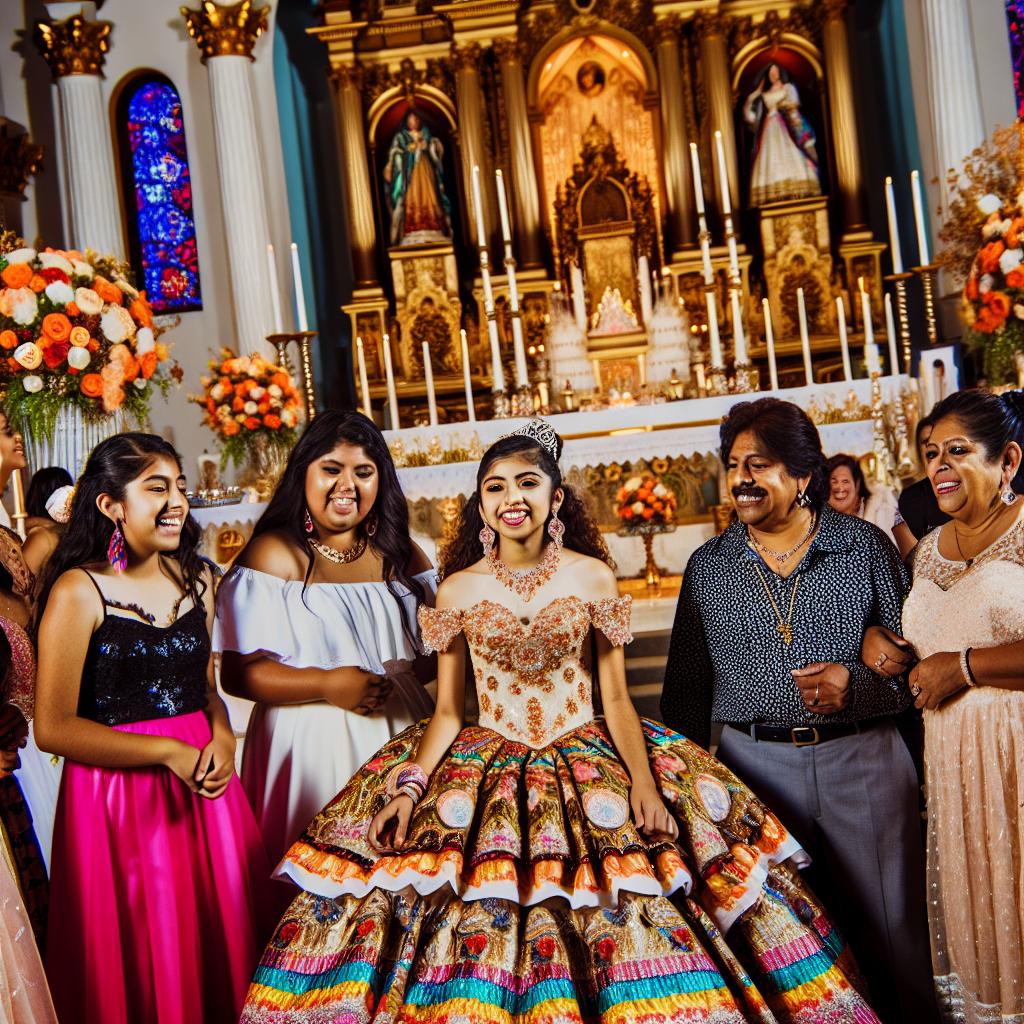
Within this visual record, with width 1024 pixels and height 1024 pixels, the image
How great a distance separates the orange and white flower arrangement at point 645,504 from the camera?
750 cm

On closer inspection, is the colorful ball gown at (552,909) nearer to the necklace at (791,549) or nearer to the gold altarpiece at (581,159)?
the necklace at (791,549)

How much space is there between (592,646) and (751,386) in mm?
4463

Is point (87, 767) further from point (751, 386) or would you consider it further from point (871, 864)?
point (751, 386)

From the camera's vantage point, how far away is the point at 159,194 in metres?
12.0

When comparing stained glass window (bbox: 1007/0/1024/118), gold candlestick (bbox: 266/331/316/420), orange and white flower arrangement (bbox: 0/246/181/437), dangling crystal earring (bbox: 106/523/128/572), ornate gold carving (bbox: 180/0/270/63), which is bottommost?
dangling crystal earring (bbox: 106/523/128/572)

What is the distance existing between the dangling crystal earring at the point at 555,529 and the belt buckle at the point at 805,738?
78 centimetres

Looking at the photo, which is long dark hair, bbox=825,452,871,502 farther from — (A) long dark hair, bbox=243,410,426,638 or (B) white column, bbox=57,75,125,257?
(B) white column, bbox=57,75,125,257

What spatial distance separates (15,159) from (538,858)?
10.6 meters

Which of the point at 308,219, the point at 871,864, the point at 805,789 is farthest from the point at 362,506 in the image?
the point at 308,219

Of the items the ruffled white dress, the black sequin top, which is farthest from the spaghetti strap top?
the ruffled white dress

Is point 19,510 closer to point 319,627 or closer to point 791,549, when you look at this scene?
point 319,627

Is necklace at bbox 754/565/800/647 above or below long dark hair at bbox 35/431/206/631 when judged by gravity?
below

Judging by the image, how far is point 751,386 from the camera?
7.41 metres

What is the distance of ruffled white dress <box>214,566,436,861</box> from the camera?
3473 millimetres
